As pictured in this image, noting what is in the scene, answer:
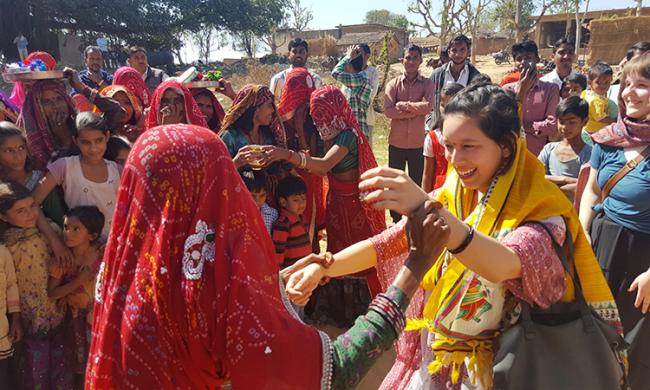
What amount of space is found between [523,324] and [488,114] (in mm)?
738

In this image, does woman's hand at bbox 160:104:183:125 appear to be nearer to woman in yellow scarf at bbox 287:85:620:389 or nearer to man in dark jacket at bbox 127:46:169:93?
woman in yellow scarf at bbox 287:85:620:389

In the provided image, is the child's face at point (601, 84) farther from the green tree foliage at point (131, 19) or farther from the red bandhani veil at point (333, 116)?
the green tree foliage at point (131, 19)

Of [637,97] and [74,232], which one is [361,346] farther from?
[74,232]

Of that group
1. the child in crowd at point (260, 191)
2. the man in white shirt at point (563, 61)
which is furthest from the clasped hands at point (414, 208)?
the man in white shirt at point (563, 61)

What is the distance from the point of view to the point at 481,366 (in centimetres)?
176

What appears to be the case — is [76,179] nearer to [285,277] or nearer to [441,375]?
[285,277]

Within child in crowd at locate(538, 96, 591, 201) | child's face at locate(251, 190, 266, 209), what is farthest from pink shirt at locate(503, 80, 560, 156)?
child's face at locate(251, 190, 266, 209)


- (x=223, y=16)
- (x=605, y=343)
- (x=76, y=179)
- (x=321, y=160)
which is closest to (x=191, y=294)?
(x=605, y=343)

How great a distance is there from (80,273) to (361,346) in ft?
6.67

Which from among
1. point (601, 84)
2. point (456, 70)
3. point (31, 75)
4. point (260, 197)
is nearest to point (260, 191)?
point (260, 197)

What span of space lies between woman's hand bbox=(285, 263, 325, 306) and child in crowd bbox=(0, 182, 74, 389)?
164 centimetres

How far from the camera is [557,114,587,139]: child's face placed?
3709 millimetres

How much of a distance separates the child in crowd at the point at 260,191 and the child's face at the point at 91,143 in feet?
2.98

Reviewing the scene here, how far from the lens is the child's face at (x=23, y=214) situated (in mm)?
2494
